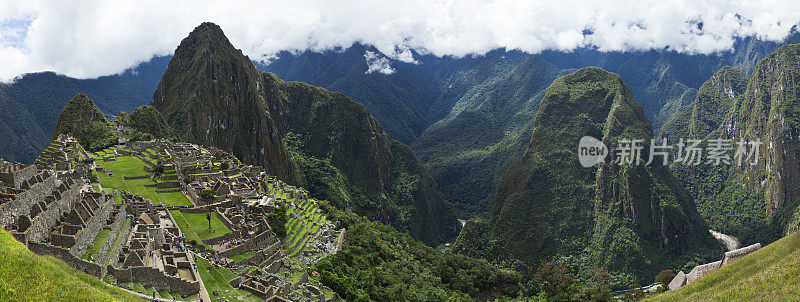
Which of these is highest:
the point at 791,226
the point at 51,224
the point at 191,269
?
the point at 51,224

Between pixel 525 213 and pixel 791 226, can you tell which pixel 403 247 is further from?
pixel 791 226

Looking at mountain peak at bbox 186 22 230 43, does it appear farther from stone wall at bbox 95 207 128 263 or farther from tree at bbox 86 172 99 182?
stone wall at bbox 95 207 128 263

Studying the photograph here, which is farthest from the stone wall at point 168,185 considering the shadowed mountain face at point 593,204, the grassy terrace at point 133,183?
the shadowed mountain face at point 593,204

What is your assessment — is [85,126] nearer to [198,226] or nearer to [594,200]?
[198,226]

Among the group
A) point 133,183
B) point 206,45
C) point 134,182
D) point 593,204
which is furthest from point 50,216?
point 206,45

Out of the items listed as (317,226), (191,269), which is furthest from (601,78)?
(191,269)

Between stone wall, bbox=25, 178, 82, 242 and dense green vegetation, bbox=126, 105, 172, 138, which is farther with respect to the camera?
dense green vegetation, bbox=126, 105, 172, 138

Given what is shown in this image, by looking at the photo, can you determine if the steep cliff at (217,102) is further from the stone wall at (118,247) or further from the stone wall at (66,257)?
the stone wall at (66,257)

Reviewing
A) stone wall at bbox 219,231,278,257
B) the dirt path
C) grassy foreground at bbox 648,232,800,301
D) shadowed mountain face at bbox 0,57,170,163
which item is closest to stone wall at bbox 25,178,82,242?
stone wall at bbox 219,231,278,257
